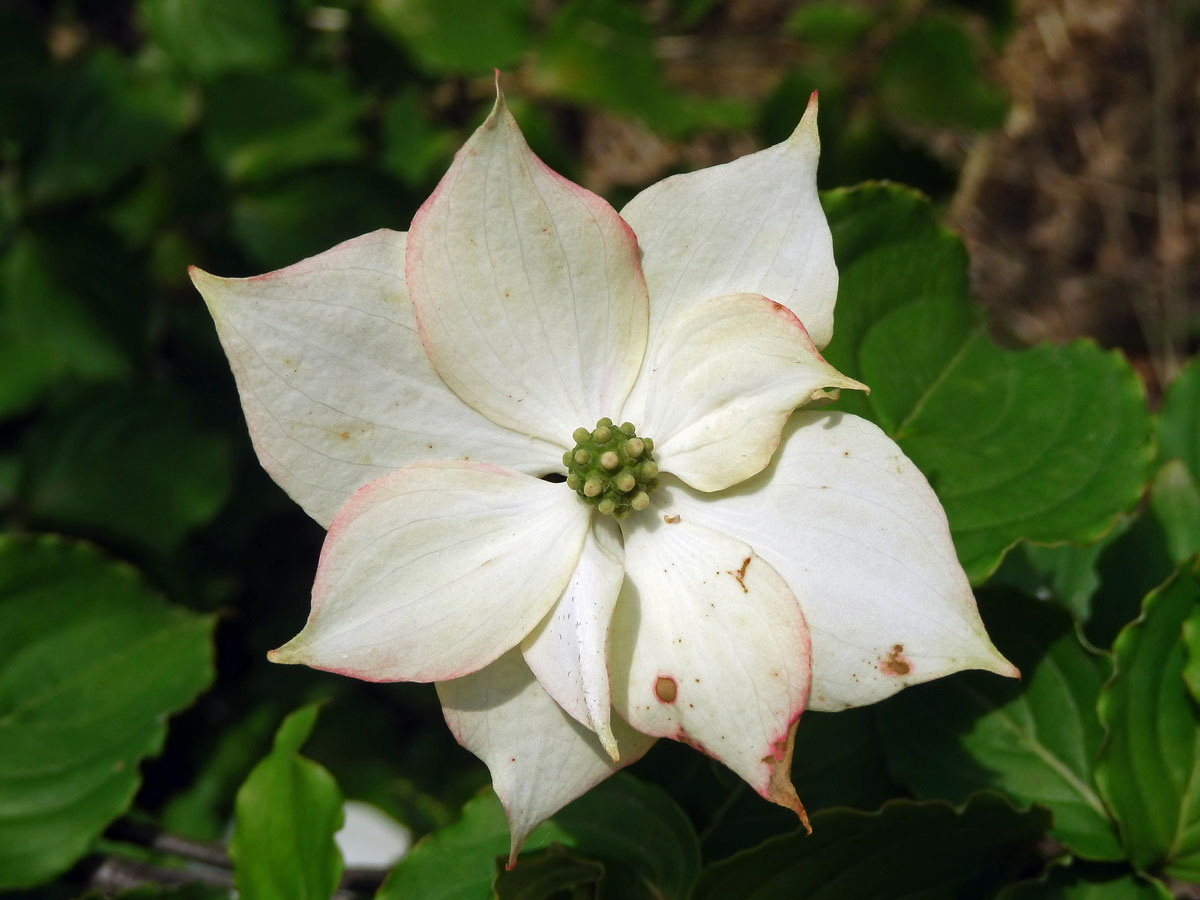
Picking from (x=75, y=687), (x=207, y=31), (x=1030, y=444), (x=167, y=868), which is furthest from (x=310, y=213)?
(x=1030, y=444)

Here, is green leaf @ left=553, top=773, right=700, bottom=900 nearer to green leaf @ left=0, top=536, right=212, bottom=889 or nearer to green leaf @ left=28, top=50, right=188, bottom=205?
green leaf @ left=0, top=536, right=212, bottom=889

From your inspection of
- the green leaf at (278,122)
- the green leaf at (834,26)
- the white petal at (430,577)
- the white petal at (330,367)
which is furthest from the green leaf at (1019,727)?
the green leaf at (834,26)

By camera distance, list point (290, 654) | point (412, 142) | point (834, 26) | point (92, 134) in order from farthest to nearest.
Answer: point (834, 26), point (412, 142), point (92, 134), point (290, 654)

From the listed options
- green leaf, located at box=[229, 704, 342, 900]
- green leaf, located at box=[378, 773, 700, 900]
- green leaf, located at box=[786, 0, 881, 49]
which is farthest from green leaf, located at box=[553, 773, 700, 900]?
green leaf, located at box=[786, 0, 881, 49]

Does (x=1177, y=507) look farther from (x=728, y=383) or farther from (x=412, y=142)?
(x=412, y=142)

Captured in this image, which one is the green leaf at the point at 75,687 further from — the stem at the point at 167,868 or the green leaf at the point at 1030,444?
the green leaf at the point at 1030,444
